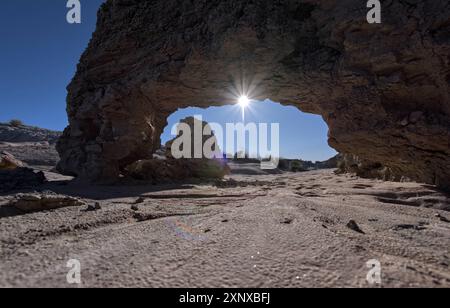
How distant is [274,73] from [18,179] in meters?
7.05

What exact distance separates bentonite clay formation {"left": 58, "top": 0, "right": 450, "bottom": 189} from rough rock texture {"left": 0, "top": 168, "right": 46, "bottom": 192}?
3.94ft

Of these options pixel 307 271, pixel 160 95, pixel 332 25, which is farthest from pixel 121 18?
Answer: pixel 307 271

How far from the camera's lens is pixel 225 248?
5.91ft

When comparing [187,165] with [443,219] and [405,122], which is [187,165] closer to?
[405,122]

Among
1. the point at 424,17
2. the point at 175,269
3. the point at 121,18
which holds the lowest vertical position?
the point at 175,269

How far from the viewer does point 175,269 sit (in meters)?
1.47

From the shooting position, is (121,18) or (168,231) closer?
(168,231)

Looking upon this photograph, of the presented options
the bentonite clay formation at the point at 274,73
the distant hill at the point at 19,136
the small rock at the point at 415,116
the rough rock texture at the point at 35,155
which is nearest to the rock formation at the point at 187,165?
the bentonite clay formation at the point at 274,73

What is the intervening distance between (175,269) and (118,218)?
5.07 ft

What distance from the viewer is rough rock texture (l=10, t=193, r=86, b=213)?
9.03ft

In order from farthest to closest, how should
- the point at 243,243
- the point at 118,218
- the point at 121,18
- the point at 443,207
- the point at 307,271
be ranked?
the point at 121,18 < the point at 443,207 < the point at 118,218 < the point at 243,243 < the point at 307,271

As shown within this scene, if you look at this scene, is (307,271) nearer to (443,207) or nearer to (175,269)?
(175,269)

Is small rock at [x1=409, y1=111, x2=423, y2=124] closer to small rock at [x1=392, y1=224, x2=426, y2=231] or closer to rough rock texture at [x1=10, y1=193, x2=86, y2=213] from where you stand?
small rock at [x1=392, y1=224, x2=426, y2=231]

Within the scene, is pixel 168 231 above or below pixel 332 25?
below
